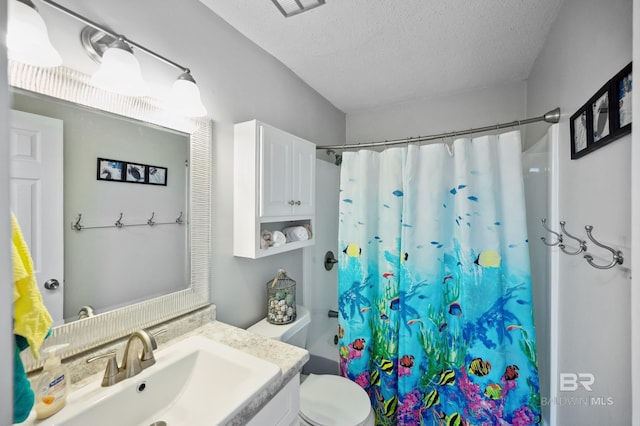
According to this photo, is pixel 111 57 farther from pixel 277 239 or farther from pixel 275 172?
pixel 277 239

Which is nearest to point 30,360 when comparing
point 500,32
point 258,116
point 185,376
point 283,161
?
point 185,376

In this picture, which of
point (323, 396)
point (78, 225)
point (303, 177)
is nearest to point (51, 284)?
point (78, 225)

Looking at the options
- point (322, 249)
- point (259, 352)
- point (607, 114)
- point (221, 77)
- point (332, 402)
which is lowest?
point (332, 402)

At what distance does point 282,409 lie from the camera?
0.94 metres

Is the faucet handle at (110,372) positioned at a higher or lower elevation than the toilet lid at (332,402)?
higher

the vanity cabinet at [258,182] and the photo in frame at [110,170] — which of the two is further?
the vanity cabinet at [258,182]

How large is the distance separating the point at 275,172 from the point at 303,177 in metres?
0.28

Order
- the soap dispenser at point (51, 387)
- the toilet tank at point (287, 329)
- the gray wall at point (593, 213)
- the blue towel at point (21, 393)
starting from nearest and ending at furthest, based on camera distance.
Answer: the blue towel at point (21, 393) → the soap dispenser at point (51, 387) → the gray wall at point (593, 213) → the toilet tank at point (287, 329)

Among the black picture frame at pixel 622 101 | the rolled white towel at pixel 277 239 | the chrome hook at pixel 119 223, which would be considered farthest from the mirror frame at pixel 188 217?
the black picture frame at pixel 622 101

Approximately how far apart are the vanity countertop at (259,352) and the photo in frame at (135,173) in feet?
2.22

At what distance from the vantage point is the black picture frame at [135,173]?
100 cm

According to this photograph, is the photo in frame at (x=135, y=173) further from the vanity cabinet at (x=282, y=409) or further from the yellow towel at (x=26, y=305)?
the vanity cabinet at (x=282, y=409)

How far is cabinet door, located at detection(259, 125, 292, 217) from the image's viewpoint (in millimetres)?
1367

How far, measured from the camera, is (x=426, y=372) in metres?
1.57
